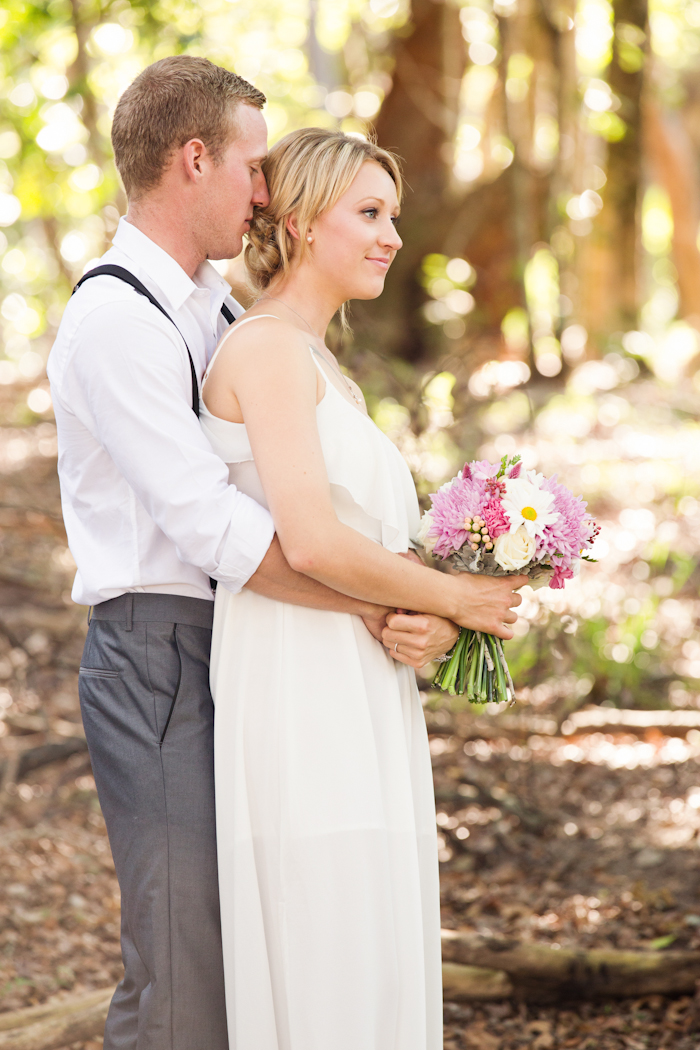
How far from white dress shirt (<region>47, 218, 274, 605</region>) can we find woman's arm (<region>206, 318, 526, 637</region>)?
0.23 feet

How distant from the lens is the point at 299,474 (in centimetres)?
205

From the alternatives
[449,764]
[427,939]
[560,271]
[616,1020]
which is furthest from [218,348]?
[560,271]

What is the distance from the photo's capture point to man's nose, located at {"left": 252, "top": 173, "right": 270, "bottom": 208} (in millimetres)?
2340

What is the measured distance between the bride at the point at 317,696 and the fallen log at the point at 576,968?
1.09 m

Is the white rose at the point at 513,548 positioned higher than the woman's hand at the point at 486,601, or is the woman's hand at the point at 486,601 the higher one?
the white rose at the point at 513,548

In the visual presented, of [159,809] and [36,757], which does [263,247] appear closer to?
[159,809]

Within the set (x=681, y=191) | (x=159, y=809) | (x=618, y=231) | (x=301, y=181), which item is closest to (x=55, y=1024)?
Result: (x=159, y=809)

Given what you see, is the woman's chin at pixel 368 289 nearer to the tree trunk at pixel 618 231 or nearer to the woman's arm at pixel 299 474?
the woman's arm at pixel 299 474

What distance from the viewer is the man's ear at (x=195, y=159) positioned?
221 centimetres

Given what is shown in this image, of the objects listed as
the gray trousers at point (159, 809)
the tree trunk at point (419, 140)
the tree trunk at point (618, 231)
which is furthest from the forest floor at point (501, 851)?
the tree trunk at point (618, 231)

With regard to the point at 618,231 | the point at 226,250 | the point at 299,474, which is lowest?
the point at 299,474

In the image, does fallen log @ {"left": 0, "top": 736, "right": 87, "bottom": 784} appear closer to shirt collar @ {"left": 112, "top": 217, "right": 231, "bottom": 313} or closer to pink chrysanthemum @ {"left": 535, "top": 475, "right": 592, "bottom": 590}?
shirt collar @ {"left": 112, "top": 217, "right": 231, "bottom": 313}

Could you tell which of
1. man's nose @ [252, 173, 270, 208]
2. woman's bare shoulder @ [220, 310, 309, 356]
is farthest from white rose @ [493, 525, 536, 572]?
man's nose @ [252, 173, 270, 208]

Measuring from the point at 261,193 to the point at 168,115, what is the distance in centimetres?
27
